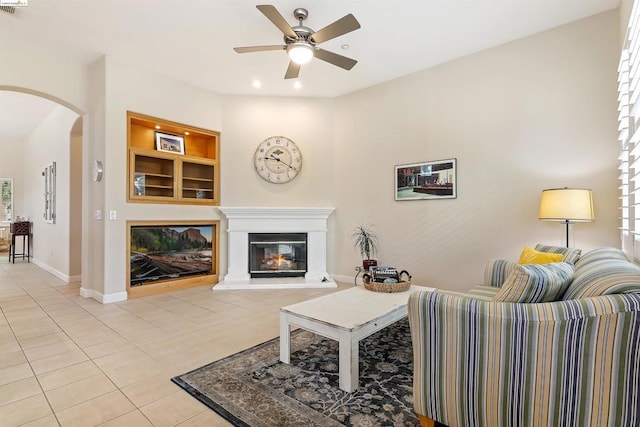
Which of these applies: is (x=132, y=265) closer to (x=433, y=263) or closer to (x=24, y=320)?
(x=24, y=320)

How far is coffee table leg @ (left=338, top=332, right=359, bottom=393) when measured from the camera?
1979 millimetres

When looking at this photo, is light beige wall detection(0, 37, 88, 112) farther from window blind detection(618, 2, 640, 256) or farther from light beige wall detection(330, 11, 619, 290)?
window blind detection(618, 2, 640, 256)

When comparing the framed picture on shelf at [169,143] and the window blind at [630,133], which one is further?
the framed picture on shelf at [169,143]

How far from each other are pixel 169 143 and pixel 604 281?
5238mm

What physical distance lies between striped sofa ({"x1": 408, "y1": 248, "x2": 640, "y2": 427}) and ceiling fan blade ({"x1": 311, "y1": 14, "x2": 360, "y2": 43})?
2237mm

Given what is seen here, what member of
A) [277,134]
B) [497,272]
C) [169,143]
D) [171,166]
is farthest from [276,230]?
[497,272]

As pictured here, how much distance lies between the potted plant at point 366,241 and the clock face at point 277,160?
1.45 m

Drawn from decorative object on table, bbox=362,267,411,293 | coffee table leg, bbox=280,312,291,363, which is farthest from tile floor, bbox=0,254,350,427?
decorative object on table, bbox=362,267,411,293

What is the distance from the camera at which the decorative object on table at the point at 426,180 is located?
4.16 metres

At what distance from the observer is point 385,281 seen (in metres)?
2.96

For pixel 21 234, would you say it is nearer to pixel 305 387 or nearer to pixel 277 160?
pixel 277 160

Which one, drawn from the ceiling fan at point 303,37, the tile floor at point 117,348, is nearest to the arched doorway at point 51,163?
the tile floor at point 117,348

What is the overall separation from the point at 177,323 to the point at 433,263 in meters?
3.24

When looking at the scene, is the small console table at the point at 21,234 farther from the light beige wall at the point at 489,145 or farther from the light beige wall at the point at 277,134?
the light beige wall at the point at 489,145
